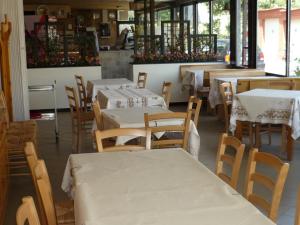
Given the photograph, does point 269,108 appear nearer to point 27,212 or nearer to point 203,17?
point 27,212

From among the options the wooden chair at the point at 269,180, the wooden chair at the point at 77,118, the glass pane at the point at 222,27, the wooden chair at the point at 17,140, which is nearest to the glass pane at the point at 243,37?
the glass pane at the point at 222,27

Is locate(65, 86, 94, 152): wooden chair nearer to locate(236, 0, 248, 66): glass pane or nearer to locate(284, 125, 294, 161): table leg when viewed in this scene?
locate(284, 125, 294, 161): table leg

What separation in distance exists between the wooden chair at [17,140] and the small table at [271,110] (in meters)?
2.44

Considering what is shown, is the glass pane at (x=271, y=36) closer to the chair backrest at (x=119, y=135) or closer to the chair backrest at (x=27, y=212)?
the chair backrest at (x=119, y=135)

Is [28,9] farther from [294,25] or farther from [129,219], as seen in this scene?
[129,219]

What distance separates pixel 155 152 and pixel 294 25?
583 centimetres

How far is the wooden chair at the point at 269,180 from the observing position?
2281 millimetres

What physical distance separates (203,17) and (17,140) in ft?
27.2

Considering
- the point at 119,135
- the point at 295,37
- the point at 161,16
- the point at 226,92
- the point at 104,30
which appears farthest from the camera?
the point at 104,30

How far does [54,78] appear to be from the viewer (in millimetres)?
9586

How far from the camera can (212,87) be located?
815 cm

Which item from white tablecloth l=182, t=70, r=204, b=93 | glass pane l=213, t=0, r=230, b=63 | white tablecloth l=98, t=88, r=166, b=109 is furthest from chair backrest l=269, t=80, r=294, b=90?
glass pane l=213, t=0, r=230, b=63

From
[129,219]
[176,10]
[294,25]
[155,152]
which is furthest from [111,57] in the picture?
[129,219]

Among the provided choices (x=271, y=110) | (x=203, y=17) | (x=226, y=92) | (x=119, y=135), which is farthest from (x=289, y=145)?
(x=203, y=17)
